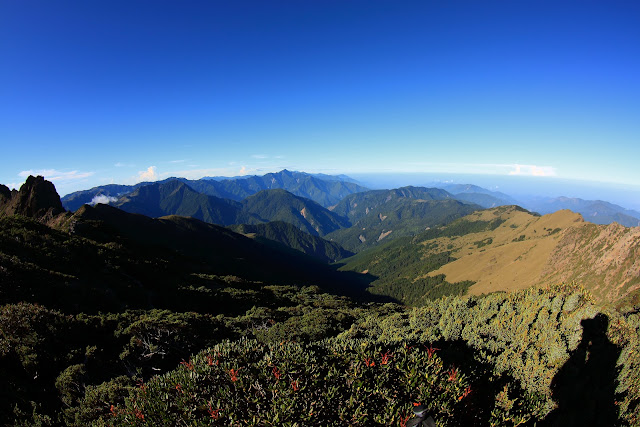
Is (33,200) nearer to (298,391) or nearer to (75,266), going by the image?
(75,266)

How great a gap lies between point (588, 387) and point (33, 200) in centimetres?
15666

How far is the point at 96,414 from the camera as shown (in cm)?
1602

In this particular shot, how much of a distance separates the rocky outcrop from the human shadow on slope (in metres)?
139

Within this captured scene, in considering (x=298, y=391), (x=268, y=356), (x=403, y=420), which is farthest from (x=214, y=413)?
(x=403, y=420)

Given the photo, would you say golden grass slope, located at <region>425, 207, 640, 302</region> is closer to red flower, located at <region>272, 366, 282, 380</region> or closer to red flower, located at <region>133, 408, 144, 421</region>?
red flower, located at <region>272, 366, 282, 380</region>

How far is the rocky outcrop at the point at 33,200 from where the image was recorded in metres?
98.8

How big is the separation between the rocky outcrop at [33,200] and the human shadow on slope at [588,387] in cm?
13941

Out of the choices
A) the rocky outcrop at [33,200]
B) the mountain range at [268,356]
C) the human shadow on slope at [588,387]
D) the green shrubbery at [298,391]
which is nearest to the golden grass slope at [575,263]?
the mountain range at [268,356]

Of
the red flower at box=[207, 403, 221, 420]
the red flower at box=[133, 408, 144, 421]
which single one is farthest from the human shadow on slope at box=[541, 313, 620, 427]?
the red flower at box=[133, 408, 144, 421]

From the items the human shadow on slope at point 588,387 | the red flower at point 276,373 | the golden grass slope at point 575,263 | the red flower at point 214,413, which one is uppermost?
the red flower at point 276,373

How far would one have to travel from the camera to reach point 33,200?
102m

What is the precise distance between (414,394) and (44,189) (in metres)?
150

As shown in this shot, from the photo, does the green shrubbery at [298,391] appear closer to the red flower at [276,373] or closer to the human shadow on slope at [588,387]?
the red flower at [276,373]

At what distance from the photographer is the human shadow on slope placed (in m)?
18.4
